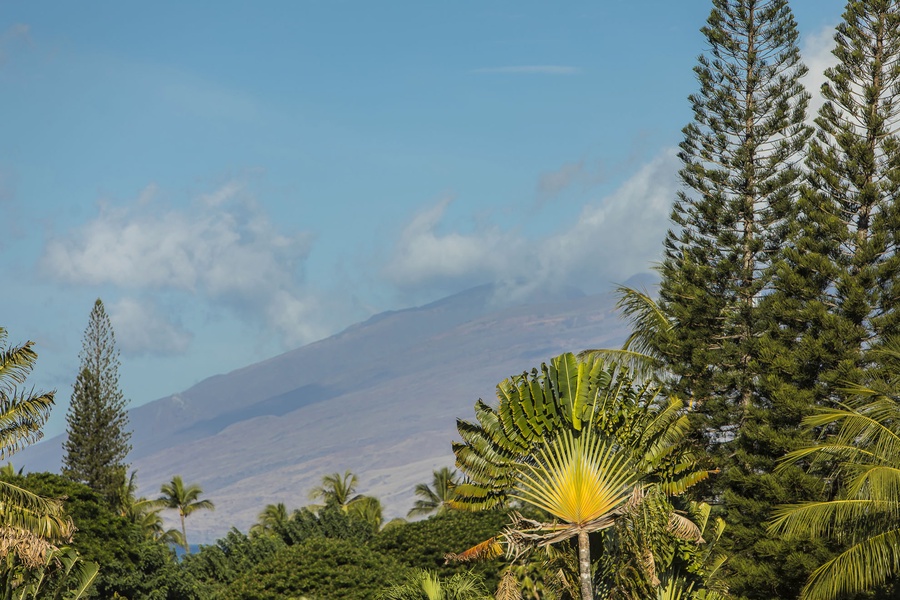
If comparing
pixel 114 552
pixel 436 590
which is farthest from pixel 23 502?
pixel 114 552

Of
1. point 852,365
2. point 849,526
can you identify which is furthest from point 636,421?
point 852,365

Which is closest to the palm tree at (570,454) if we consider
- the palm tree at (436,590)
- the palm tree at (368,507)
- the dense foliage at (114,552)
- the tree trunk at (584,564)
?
the tree trunk at (584,564)

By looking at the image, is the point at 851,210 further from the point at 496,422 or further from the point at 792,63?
the point at 496,422

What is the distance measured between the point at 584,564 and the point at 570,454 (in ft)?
3.39

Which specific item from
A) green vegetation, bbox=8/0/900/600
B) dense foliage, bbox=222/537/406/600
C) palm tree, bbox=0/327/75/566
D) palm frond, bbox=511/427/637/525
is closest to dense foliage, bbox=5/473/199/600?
green vegetation, bbox=8/0/900/600

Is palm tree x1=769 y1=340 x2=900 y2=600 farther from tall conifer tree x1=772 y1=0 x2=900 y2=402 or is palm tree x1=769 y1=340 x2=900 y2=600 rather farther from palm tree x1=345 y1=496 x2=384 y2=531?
palm tree x1=345 y1=496 x2=384 y2=531

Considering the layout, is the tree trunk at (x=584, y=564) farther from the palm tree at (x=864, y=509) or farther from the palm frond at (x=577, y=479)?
the palm tree at (x=864, y=509)

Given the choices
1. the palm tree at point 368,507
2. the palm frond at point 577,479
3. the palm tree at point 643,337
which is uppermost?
the palm tree at point 643,337

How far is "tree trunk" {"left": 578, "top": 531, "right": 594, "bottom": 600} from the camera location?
10.9 metres

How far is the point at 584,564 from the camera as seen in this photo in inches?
430

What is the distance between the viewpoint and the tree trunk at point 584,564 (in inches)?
430

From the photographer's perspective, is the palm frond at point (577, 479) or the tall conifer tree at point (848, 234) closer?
the palm frond at point (577, 479)

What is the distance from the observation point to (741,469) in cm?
2459

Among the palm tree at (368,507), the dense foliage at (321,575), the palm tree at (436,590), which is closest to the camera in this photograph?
the palm tree at (436,590)
